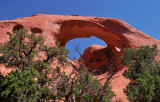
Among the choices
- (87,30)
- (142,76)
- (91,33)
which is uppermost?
(91,33)

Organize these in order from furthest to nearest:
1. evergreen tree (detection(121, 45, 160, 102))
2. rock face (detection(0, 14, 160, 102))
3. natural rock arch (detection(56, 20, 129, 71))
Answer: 1. natural rock arch (detection(56, 20, 129, 71))
2. rock face (detection(0, 14, 160, 102))
3. evergreen tree (detection(121, 45, 160, 102))

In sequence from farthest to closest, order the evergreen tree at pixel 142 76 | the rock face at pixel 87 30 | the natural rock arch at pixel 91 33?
the natural rock arch at pixel 91 33 → the rock face at pixel 87 30 → the evergreen tree at pixel 142 76

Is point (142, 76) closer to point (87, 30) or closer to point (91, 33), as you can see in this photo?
point (87, 30)

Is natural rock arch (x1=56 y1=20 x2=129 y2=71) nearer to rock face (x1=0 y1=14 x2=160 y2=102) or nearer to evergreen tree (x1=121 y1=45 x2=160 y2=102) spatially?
rock face (x1=0 y1=14 x2=160 y2=102)

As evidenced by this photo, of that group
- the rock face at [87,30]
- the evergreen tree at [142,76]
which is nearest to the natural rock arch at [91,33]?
the rock face at [87,30]

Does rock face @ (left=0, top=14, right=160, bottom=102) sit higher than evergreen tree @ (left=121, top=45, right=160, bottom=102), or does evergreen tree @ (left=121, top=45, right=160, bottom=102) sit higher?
rock face @ (left=0, top=14, right=160, bottom=102)

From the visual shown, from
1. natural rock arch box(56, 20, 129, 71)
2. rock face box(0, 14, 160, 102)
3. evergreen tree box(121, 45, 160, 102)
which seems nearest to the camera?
evergreen tree box(121, 45, 160, 102)

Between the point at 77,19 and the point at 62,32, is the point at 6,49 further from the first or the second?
the point at 77,19

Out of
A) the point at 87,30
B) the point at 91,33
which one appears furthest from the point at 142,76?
the point at 91,33

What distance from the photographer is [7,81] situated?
25.0ft

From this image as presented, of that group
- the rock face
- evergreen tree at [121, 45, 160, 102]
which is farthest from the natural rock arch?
evergreen tree at [121, 45, 160, 102]

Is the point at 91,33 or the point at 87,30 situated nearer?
the point at 87,30

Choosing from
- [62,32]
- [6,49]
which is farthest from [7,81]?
[62,32]

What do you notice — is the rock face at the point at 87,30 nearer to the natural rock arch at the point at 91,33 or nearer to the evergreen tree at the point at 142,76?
the natural rock arch at the point at 91,33
